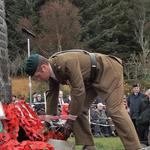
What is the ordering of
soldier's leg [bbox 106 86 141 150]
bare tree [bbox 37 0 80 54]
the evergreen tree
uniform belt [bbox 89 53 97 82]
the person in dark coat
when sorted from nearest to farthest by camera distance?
soldier's leg [bbox 106 86 141 150], uniform belt [bbox 89 53 97 82], the person in dark coat, bare tree [bbox 37 0 80 54], the evergreen tree

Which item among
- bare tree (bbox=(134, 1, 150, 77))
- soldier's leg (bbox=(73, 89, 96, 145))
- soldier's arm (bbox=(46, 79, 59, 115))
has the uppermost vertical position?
bare tree (bbox=(134, 1, 150, 77))

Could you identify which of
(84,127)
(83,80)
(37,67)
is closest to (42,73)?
(37,67)

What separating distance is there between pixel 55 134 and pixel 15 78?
3108 cm

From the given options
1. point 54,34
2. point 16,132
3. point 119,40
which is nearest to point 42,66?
point 16,132

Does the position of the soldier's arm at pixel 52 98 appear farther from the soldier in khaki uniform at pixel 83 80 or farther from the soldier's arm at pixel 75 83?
the soldier's arm at pixel 75 83

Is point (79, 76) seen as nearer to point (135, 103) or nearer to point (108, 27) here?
point (135, 103)

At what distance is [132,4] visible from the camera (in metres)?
47.1

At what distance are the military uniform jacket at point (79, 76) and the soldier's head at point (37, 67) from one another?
0.56ft

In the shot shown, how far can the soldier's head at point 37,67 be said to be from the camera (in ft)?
19.9

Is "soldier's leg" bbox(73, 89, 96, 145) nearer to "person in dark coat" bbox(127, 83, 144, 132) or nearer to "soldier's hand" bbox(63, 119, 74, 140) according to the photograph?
"soldier's hand" bbox(63, 119, 74, 140)

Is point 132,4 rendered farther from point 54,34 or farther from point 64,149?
point 64,149

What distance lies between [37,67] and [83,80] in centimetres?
67

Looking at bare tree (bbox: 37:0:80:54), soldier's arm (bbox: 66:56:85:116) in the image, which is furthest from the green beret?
bare tree (bbox: 37:0:80:54)

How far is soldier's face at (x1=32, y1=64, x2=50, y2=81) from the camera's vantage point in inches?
240
